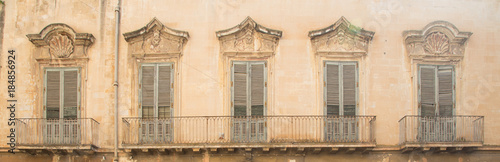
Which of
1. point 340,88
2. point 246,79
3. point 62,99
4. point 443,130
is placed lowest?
point 443,130

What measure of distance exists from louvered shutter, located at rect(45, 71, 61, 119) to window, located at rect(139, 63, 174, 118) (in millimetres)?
2250

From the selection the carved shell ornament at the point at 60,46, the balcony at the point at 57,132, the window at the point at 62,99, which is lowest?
the balcony at the point at 57,132

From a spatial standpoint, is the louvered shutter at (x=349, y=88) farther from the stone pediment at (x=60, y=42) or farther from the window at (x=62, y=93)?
the window at (x=62, y=93)

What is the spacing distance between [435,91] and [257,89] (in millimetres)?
4782

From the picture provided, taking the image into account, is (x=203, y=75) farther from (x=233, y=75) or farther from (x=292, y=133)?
(x=292, y=133)

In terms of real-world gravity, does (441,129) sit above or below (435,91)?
below

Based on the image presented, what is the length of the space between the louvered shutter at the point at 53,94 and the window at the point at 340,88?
7.18 metres

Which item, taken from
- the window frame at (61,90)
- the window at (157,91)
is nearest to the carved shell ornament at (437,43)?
the window at (157,91)

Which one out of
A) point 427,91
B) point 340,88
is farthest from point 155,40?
point 427,91

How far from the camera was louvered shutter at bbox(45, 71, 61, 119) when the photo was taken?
18.9 m

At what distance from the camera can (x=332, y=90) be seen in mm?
18828

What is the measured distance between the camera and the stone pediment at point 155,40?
1883 centimetres

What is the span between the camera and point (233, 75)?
18766 mm

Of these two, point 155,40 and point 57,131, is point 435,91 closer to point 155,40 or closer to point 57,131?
point 155,40
